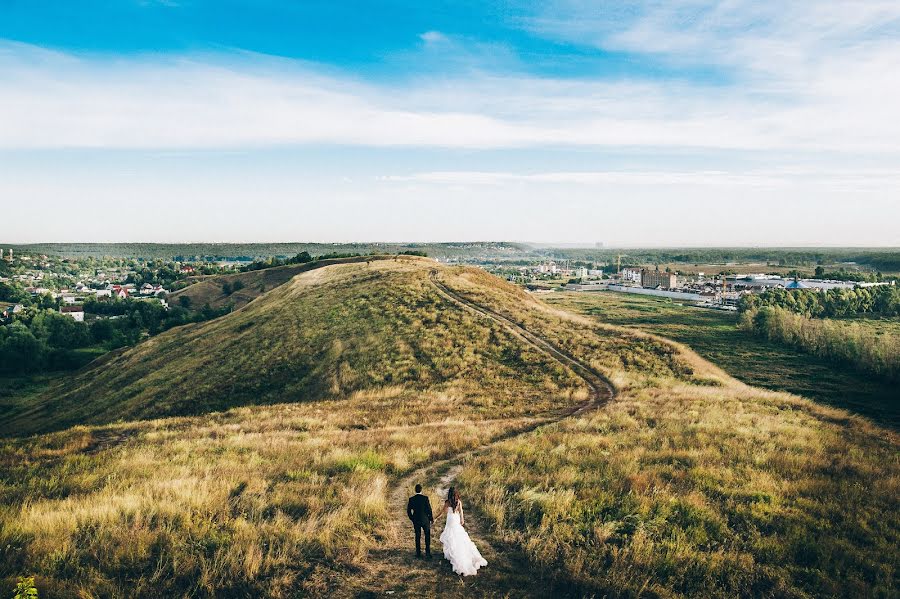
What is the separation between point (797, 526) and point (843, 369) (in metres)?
59.5

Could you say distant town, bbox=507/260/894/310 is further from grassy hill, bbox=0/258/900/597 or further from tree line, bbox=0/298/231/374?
tree line, bbox=0/298/231/374

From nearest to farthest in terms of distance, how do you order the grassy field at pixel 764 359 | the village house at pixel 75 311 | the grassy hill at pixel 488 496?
the grassy hill at pixel 488 496
the grassy field at pixel 764 359
the village house at pixel 75 311

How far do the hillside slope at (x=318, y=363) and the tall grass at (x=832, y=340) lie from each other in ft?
154

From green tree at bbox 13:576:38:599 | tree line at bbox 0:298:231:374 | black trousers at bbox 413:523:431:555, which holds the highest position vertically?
green tree at bbox 13:576:38:599

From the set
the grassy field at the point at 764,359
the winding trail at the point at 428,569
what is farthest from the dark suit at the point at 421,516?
the grassy field at the point at 764,359

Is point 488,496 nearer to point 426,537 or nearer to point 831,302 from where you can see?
point 426,537

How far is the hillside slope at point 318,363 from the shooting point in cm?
2548

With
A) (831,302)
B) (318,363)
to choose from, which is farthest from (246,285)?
(831,302)

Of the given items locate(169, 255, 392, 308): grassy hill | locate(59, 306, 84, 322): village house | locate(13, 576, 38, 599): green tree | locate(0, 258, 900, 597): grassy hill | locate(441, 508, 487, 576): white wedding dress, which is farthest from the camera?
locate(59, 306, 84, 322): village house

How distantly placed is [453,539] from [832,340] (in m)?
71.3

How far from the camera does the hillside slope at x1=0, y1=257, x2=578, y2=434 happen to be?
83.6 feet

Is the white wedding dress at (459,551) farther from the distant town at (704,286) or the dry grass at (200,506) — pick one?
the distant town at (704,286)

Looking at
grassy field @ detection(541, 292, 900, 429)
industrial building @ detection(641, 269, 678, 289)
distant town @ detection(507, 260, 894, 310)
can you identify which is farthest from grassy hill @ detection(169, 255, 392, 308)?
industrial building @ detection(641, 269, 678, 289)

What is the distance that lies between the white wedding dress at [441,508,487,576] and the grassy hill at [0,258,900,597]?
24 cm
